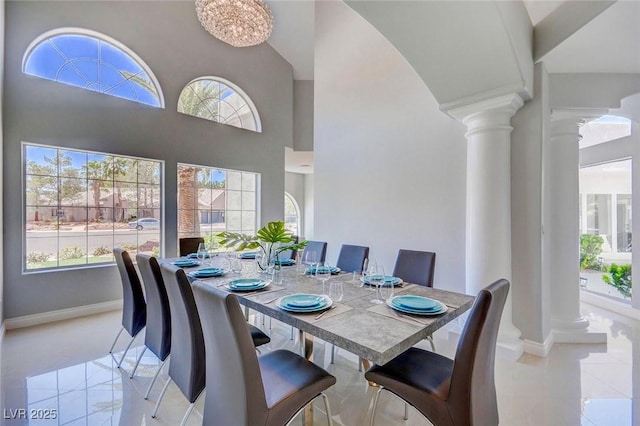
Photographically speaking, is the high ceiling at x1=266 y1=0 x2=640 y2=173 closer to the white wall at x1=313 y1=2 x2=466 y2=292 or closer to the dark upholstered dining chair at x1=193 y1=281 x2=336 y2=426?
the white wall at x1=313 y1=2 x2=466 y2=292

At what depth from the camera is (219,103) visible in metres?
5.29

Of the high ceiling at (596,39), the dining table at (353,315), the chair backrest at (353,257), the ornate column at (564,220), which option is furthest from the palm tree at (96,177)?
the ornate column at (564,220)

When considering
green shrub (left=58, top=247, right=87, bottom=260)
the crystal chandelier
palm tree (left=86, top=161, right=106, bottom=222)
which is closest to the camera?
the crystal chandelier

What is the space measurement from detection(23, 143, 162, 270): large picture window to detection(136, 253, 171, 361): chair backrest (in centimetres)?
252

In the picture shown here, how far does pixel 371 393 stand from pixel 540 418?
102 centimetres

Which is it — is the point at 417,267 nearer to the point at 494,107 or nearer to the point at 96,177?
the point at 494,107

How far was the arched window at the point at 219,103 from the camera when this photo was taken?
484 cm

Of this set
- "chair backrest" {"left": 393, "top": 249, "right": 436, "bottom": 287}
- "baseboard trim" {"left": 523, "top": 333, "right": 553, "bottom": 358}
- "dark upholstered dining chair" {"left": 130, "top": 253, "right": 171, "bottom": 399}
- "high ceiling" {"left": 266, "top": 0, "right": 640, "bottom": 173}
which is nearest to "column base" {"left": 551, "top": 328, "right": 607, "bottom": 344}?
"baseboard trim" {"left": 523, "top": 333, "right": 553, "bottom": 358}

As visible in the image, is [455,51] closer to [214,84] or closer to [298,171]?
[214,84]

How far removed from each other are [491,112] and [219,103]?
14.8ft

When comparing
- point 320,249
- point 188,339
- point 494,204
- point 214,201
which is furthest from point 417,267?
point 214,201

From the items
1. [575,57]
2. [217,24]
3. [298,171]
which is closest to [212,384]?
[575,57]

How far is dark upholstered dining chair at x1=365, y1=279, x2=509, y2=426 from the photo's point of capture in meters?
1.17

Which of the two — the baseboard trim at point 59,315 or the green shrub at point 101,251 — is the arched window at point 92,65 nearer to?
the green shrub at point 101,251
